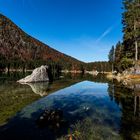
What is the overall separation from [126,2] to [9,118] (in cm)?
5521

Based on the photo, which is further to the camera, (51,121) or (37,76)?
(37,76)

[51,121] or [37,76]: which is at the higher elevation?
[37,76]

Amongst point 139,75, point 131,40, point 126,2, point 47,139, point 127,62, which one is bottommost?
point 47,139

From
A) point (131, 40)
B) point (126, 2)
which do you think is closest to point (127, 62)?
point (131, 40)

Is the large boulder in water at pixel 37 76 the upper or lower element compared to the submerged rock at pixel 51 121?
upper

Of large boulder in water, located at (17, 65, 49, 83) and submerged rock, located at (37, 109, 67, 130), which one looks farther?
large boulder in water, located at (17, 65, 49, 83)

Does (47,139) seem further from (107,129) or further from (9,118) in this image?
(9,118)

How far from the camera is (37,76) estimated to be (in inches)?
2263

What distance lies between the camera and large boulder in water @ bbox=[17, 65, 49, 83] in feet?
179

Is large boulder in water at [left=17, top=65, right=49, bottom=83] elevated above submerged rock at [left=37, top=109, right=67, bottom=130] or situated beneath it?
elevated above

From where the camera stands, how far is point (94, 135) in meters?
11.9

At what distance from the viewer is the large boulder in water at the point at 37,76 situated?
54638 mm

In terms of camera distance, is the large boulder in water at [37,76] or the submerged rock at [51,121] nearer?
the submerged rock at [51,121]

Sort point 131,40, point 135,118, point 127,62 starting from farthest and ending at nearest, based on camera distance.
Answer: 1. point 131,40
2. point 127,62
3. point 135,118
